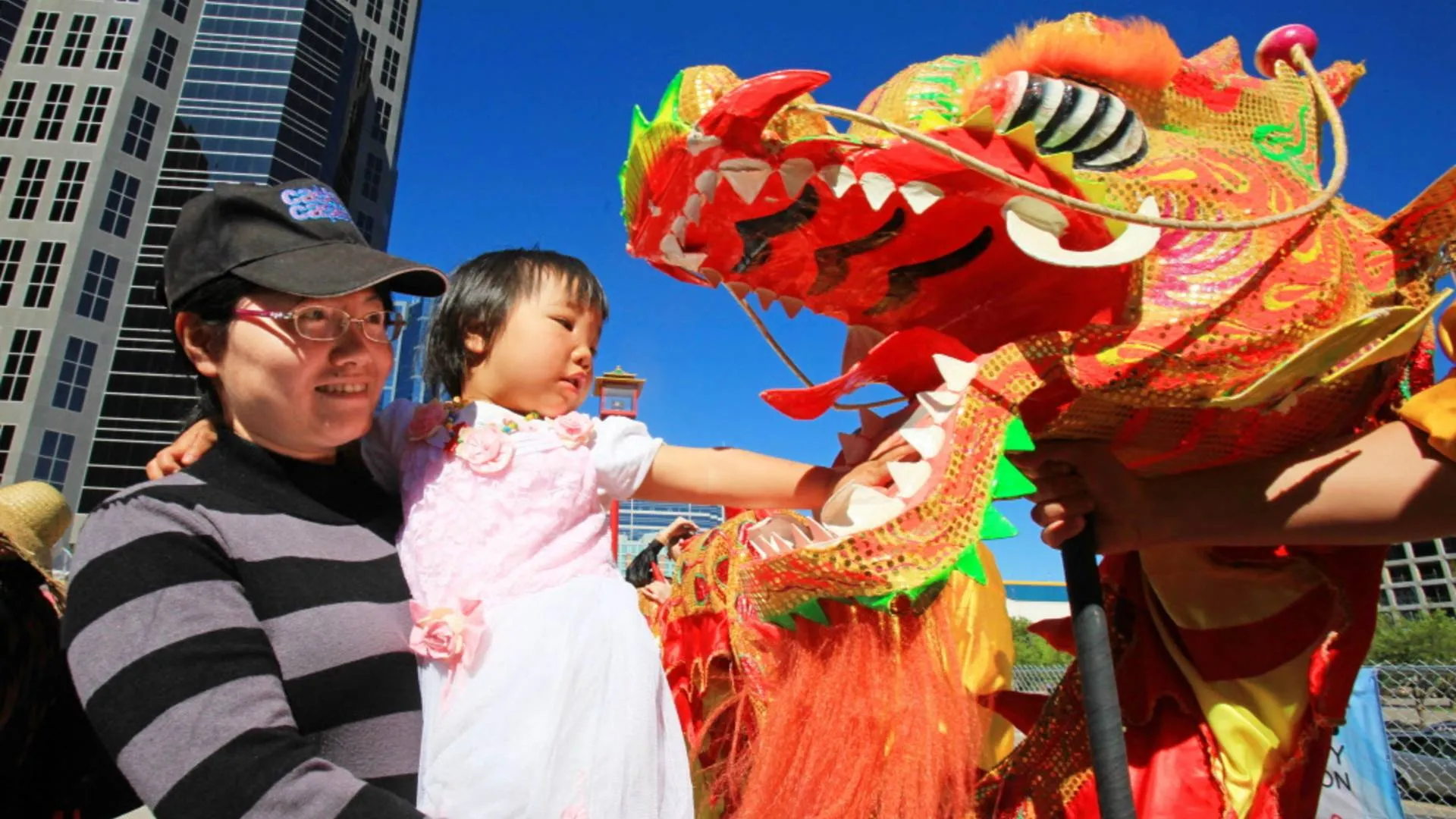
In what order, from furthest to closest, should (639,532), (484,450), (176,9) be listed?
1. (176,9)
2. (639,532)
3. (484,450)

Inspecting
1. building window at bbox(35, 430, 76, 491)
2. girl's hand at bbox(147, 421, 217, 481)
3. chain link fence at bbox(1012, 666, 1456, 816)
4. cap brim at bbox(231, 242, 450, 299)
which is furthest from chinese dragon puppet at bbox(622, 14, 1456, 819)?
building window at bbox(35, 430, 76, 491)

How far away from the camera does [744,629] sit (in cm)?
169

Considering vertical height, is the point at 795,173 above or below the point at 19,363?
below

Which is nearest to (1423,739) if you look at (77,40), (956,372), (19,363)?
(956,372)

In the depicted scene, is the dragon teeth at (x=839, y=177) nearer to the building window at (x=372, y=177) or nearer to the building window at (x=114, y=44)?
the building window at (x=114, y=44)

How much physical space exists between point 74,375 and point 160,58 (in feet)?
47.5

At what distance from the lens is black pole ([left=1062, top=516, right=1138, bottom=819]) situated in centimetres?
112

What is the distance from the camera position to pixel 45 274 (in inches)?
1199

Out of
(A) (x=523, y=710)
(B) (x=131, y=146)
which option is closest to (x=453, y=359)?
(A) (x=523, y=710)

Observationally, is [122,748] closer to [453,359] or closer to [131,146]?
[453,359]

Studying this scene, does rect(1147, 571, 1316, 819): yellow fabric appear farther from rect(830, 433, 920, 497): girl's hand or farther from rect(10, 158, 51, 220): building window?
rect(10, 158, 51, 220): building window

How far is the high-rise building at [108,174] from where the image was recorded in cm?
3009

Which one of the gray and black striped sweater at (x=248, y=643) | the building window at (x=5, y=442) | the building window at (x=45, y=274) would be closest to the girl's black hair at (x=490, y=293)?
the gray and black striped sweater at (x=248, y=643)

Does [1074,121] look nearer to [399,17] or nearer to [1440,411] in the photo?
[1440,411]
